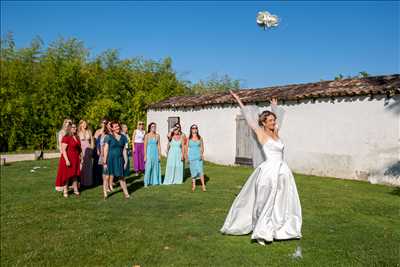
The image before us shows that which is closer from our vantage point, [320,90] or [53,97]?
[320,90]

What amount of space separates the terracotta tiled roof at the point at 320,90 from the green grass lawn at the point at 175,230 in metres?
3.45

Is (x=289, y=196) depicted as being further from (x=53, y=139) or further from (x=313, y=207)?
(x=53, y=139)

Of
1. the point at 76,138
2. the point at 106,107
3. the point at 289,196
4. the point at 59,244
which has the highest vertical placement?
the point at 106,107

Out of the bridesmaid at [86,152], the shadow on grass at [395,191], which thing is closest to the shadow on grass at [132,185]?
the bridesmaid at [86,152]

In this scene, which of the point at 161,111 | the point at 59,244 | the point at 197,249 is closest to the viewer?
the point at 197,249

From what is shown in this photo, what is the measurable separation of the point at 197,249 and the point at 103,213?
296 centimetres

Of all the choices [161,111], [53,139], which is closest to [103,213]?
[161,111]

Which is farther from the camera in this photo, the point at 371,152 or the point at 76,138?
the point at 371,152

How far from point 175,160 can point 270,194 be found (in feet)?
20.9

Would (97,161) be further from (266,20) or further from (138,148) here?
(266,20)

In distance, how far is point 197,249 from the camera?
17.8 ft

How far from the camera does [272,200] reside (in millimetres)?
5586

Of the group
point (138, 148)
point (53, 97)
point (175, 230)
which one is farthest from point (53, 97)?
point (175, 230)

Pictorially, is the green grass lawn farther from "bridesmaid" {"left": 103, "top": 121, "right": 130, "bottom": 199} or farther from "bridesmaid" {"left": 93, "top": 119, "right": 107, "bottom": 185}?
"bridesmaid" {"left": 93, "top": 119, "right": 107, "bottom": 185}
